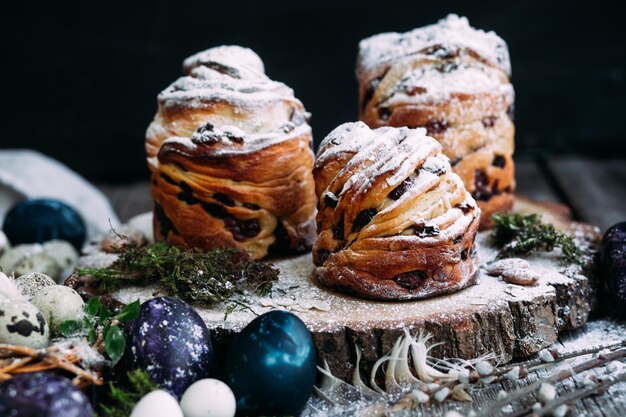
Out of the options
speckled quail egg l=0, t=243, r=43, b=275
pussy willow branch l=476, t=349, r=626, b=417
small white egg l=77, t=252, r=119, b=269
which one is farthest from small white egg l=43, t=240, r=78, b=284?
pussy willow branch l=476, t=349, r=626, b=417

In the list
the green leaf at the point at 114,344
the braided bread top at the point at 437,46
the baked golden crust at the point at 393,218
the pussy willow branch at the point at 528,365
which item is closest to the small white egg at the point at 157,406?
the green leaf at the point at 114,344

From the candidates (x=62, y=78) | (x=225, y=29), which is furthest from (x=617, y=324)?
(x=62, y=78)

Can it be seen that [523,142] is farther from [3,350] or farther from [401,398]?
[3,350]

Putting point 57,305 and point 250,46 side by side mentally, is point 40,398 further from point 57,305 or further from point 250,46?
point 250,46

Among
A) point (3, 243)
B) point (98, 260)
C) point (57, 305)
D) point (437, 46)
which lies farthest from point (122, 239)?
point (437, 46)

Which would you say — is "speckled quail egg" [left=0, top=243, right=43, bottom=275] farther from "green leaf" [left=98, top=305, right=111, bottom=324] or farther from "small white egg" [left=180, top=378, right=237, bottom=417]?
"small white egg" [left=180, top=378, right=237, bottom=417]

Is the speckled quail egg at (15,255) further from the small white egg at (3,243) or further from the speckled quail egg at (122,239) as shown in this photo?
the speckled quail egg at (122,239)
